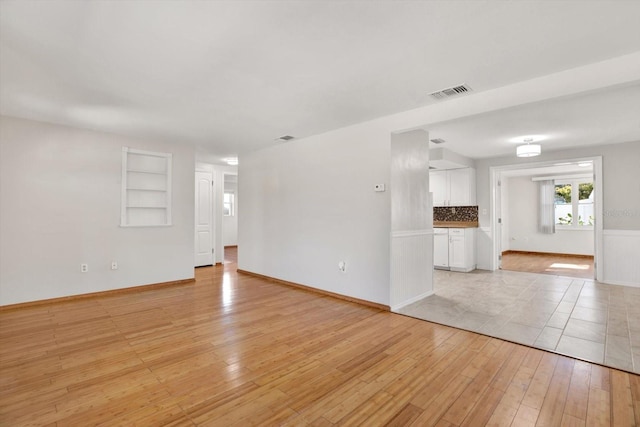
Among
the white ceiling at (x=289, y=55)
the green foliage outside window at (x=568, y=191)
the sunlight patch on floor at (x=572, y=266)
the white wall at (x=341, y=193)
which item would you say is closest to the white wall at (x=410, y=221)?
the white wall at (x=341, y=193)

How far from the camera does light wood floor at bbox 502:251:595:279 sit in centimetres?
638

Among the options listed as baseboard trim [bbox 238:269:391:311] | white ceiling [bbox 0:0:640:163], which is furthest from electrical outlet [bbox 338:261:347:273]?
white ceiling [bbox 0:0:640:163]

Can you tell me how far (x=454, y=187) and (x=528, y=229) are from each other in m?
4.37

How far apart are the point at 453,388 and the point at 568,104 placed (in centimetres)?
348

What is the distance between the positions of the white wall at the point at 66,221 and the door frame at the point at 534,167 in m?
6.66

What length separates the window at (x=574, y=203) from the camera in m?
8.63

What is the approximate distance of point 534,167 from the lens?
627 centimetres

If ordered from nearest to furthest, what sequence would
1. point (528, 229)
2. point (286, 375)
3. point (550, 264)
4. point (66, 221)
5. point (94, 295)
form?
point (286, 375) < point (66, 221) < point (94, 295) < point (550, 264) < point (528, 229)

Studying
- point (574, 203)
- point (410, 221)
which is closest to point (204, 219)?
point (410, 221)

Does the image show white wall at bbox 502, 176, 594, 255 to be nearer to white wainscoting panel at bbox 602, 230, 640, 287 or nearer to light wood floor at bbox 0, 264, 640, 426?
white wainscoting panel at bbox 602, 230, 640, 287

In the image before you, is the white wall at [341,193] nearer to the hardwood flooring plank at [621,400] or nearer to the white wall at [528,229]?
the hardwood flooring plank at [621,400]

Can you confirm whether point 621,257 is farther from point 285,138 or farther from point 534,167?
point 285,138

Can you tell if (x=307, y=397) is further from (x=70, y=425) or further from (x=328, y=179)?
(x=328, y=179)

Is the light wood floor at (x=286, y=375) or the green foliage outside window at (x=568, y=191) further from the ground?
the green foliage outside window at (x=568, y=191)
